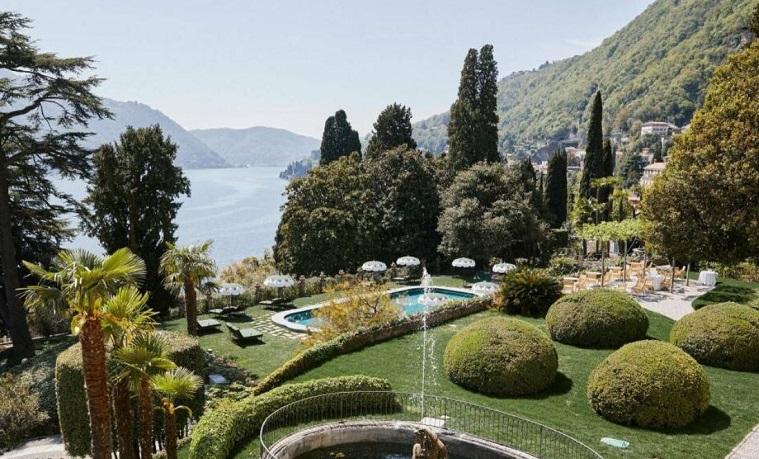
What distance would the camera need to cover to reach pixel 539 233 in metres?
36.2

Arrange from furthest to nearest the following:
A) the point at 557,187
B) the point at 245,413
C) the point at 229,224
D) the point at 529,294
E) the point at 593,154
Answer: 1. the point at 229,224
2. the point at 557,187
3. the point at 593,154
4. the point at 529,294
5. the point at 245,413

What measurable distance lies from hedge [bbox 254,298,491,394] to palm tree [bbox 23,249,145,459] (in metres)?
5.65

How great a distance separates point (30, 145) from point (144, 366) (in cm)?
1842

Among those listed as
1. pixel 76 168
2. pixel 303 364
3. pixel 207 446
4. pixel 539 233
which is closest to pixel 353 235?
pixel 539 233

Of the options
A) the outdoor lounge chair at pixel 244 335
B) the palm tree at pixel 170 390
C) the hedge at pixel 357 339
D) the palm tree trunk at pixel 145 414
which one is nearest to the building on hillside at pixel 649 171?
the hedge at pixel 357 339

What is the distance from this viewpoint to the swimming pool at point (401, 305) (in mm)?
24359

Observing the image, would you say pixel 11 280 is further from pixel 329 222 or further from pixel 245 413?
pixel 329 222

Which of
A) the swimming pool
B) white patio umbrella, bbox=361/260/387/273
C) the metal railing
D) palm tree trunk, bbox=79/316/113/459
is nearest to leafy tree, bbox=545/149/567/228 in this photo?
the swimming pool

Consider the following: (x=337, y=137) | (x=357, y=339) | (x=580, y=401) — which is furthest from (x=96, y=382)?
(x=337, y=137)

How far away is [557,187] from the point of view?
174 feet

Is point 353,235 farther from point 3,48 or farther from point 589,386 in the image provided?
point 589,386

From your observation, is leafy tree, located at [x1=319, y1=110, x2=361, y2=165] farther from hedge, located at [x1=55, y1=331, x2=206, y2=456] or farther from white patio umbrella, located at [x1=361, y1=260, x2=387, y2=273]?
hedge, located at [x1=55, y1=331, x2=206, y2=456]

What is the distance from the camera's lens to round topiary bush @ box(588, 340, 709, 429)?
12383 mm

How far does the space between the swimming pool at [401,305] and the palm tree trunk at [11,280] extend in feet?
32.4
